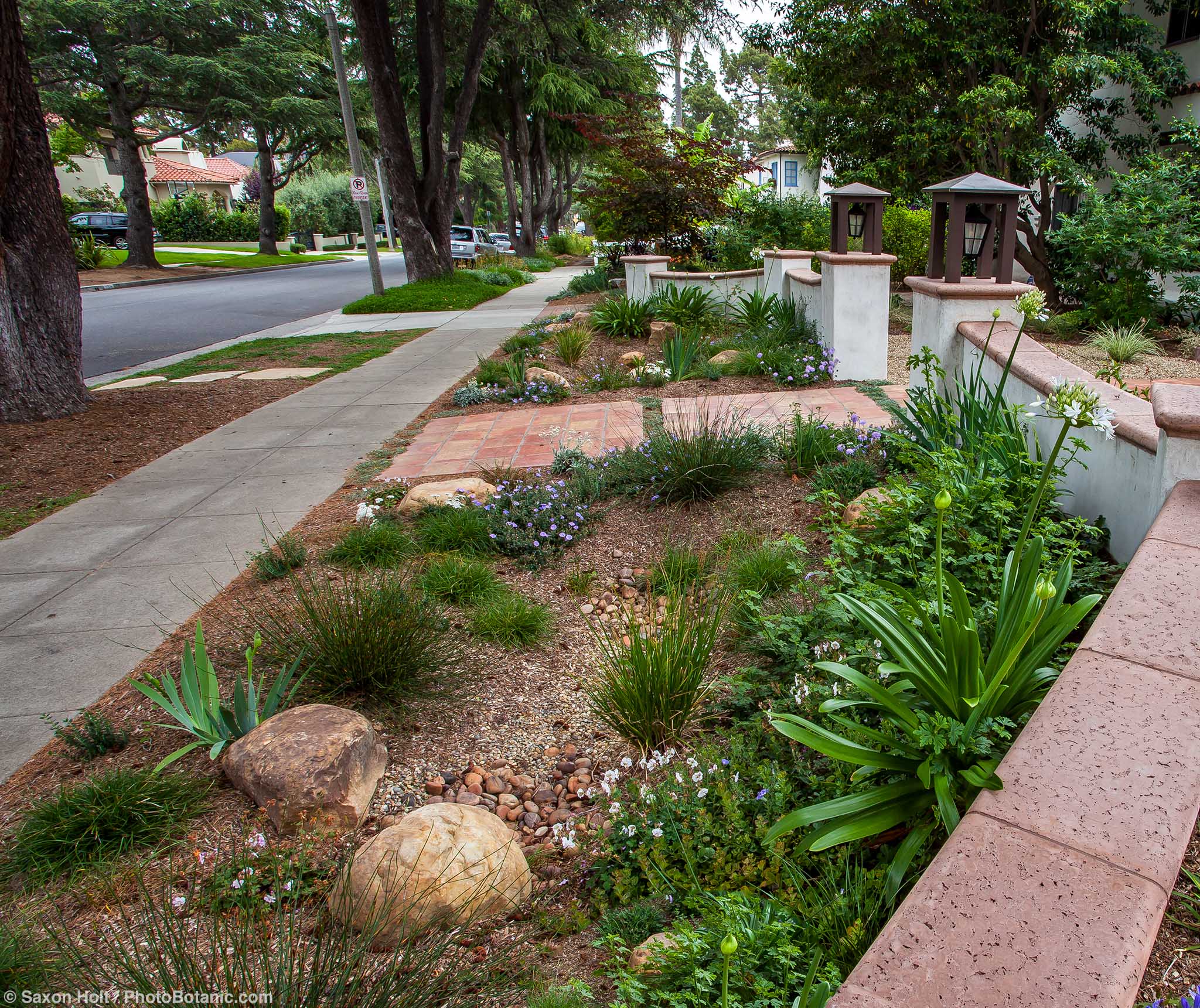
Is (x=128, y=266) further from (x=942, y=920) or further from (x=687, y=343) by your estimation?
(x=942, y=920)

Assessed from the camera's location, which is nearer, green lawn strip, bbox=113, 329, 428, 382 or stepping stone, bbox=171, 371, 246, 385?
stepping stone, bbox=171, 371, 246, 385

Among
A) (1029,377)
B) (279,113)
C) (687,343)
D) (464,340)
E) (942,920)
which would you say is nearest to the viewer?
(942,920)

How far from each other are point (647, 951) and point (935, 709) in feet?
3.20

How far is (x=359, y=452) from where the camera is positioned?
6.52 meters

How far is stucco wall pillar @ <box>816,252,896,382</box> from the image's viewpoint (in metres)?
7.25

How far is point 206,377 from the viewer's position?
398 inches

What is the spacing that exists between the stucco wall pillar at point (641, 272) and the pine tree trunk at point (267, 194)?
90.7 ft

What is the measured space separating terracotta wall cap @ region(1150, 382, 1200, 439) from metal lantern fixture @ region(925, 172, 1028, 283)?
2.56 meters

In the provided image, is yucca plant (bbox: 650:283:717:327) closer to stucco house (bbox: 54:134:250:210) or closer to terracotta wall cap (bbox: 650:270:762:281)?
terracotta wall cap (bbox: 650:270:762:281)

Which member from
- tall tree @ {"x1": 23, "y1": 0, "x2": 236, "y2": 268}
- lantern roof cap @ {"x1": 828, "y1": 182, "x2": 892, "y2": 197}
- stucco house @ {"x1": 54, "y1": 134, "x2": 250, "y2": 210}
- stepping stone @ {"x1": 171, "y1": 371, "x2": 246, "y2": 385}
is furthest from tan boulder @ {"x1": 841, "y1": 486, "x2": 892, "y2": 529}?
stucco house @ {"x1": 54, "y1": 134, "x2": 250, "y2": 210}

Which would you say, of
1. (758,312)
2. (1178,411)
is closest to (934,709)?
(1178,411)

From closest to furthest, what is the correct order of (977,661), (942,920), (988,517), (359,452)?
(942,920) < (977,661) < (988,517) < (359,452)

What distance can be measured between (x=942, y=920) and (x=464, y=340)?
11540 millimetres

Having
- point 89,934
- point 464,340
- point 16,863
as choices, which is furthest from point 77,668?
point 464,340
